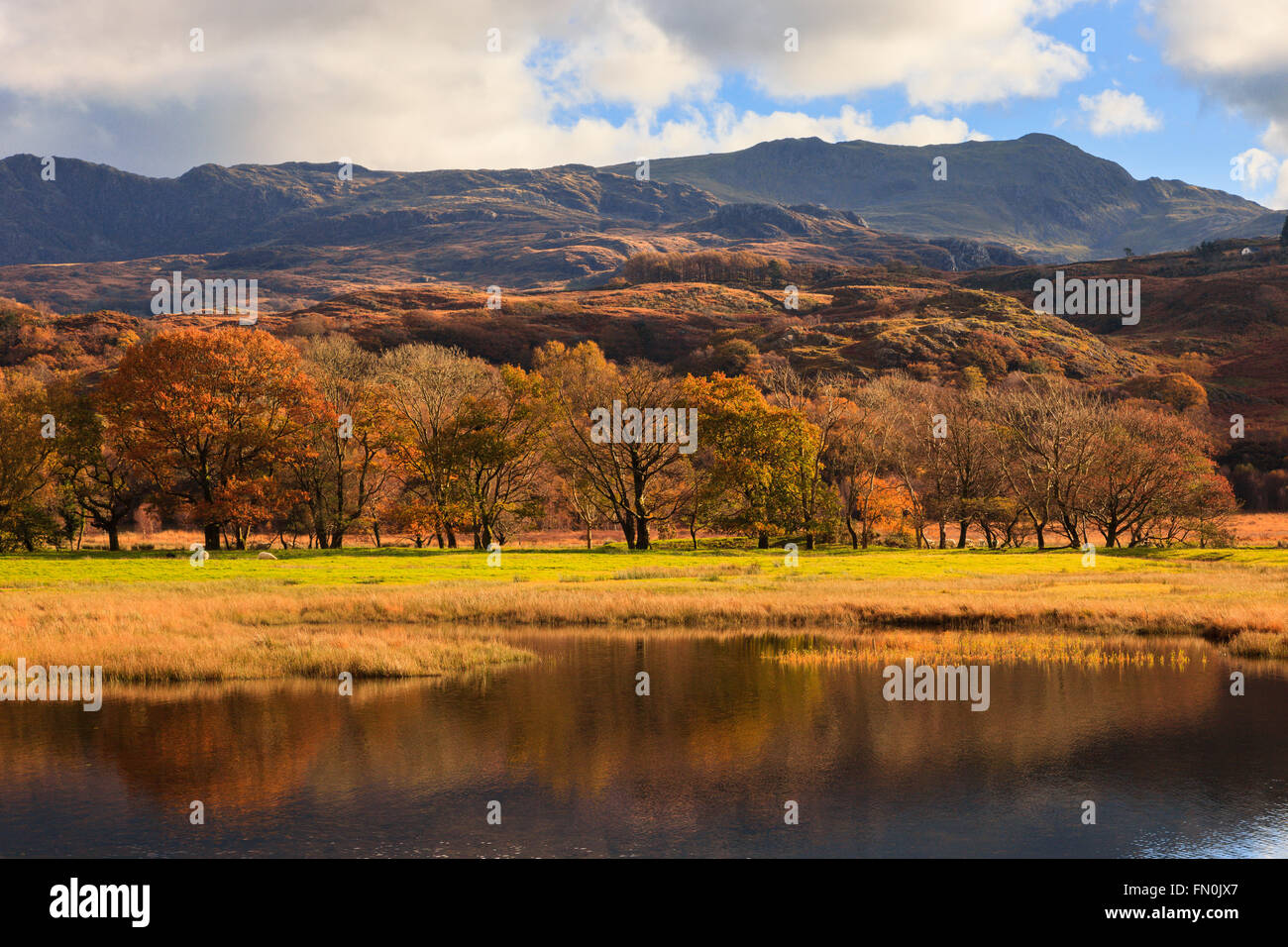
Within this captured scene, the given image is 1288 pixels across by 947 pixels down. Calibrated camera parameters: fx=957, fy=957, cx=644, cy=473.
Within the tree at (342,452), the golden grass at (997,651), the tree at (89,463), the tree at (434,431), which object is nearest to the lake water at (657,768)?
the golden grass at (997,651)

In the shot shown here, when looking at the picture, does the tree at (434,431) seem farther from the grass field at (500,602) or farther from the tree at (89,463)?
the tree at (89,463)

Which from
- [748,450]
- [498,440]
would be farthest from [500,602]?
[748,450]

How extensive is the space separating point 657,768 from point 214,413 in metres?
53.7

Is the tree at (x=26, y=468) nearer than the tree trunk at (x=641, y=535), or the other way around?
the tree at (x=26, y=468)

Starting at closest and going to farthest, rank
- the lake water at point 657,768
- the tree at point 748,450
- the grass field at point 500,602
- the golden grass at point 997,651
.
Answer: the lake water at point 657,768 → the grass field at point 500,602 → the golden grass at point 997,651 → the tree at point 748,450

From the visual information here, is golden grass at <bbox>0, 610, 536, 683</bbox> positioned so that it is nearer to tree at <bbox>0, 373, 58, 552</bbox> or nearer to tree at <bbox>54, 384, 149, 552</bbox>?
tree at <bbox>0, 373, 58, 552</bbox>

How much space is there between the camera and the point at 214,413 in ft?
213

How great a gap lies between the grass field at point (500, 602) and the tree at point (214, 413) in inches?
217

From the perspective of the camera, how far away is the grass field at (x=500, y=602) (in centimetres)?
3250

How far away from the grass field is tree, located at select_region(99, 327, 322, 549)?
5.51 m

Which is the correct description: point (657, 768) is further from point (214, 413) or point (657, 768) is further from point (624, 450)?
point (214, 413)

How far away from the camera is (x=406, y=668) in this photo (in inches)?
1236
